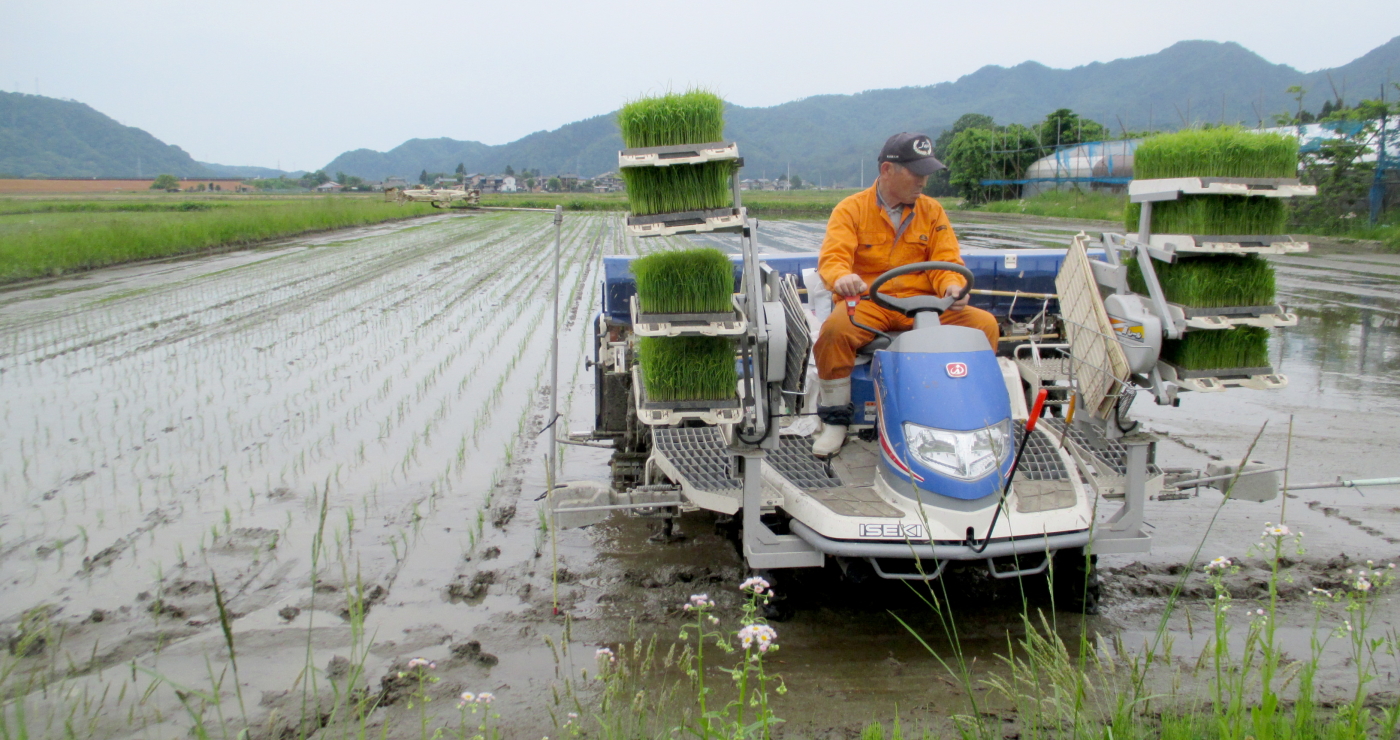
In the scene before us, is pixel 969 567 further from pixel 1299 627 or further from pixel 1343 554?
pixel 1343 554

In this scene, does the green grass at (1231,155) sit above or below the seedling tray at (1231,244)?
above

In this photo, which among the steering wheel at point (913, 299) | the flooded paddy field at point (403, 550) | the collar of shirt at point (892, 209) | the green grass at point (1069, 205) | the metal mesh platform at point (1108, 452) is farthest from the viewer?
the green grass at point (1069, 205)

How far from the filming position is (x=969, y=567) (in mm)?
4691

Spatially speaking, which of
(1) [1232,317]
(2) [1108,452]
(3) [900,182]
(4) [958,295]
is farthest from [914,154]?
(2) [1108,452]

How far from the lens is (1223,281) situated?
168 inches

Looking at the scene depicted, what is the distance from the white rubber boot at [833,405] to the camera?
4.67m

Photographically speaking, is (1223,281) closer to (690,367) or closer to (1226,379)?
(1226,379)

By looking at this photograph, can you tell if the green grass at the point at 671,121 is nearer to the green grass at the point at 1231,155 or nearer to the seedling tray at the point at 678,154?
the seedling tray at the point at 678,154

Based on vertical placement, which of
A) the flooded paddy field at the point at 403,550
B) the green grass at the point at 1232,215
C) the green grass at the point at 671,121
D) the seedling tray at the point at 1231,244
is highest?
the green grass at the point at 671,121

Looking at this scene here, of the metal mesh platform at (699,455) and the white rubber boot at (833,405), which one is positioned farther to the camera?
the white rubber boot at (833,405)

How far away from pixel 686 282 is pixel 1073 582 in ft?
7.08

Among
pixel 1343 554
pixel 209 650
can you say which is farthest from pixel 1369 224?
pixel 209 650

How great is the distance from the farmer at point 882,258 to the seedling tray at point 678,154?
809 millimetres

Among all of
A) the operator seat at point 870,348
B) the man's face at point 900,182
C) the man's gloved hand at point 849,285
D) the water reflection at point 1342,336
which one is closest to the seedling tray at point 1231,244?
the man's face at point 900,182
